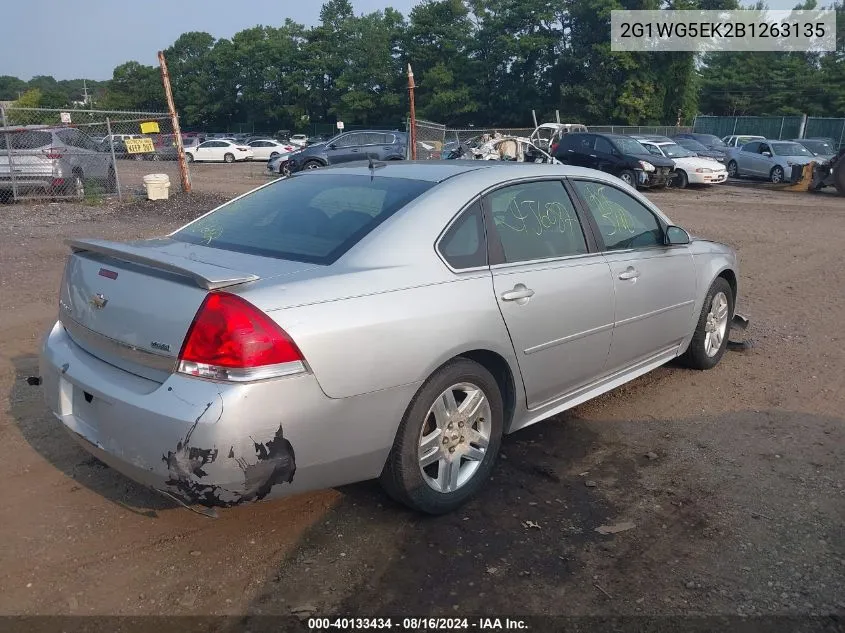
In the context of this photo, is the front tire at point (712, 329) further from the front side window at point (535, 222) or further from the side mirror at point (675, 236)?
the front side window at point (535, 222)

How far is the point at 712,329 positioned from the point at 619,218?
1491mm

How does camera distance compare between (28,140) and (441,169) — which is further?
(28,140)

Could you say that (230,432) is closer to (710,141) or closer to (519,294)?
(519,294)

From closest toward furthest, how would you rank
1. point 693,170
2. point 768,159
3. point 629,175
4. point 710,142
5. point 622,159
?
point 622,159 < point 629,175 < point 693,170 < point 768,159 < point 710,142

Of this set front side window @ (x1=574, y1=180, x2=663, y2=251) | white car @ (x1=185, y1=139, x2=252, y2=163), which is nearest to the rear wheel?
front side window @ (x1=574, y1=180, x2=663, y2=251)

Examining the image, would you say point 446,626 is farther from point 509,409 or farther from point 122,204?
point 122,204

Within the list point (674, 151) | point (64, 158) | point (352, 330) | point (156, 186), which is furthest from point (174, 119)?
point (674, 151)

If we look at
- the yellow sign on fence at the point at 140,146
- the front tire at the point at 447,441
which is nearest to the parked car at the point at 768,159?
→ the yellow sign on fence at the point at 140,146

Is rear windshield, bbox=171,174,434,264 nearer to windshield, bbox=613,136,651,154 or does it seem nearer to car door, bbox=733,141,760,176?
windshield, bbox=613,136,651,154

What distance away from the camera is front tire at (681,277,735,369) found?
5.22 meters

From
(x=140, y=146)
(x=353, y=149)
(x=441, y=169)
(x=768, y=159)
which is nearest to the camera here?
(x=441, y=169)

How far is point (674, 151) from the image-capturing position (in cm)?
2247

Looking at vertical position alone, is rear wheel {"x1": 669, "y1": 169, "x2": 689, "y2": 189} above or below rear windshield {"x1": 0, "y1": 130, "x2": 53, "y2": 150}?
below

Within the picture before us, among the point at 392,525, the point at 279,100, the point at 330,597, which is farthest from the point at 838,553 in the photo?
the point at 279,100
